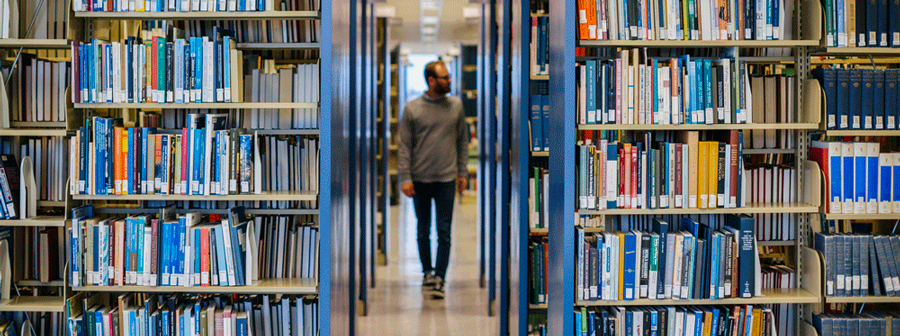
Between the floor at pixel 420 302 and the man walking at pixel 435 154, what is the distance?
22 cm

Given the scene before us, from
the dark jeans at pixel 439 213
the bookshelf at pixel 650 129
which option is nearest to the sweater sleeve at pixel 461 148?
the dark jeans at pixel 439 213

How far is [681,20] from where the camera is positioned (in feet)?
9.15

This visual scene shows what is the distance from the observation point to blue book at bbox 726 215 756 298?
2.78 m

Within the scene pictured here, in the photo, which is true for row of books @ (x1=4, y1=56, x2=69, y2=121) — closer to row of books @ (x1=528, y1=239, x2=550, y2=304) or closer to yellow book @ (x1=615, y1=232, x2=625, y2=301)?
row of books @ (x1=528, y1=239, x2=550, y2=304)

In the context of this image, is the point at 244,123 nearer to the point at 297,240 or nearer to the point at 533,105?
the point at 297,240

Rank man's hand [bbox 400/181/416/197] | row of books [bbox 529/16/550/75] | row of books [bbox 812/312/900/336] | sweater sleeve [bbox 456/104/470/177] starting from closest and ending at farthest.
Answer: row of books [bbox 812/312/900/336]
row of books [bbox 529/16/550/75]
man's hand [bbox 400/181/416/197]
sweater sleeve [bbox 456/104/470/177]

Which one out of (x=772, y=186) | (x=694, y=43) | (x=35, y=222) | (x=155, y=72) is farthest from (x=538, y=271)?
(x=35, y=222)

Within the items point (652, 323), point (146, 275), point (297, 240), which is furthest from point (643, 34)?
point (146, 275)

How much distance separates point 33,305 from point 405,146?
2.38 meters

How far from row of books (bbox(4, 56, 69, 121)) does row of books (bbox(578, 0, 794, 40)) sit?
2.14 m

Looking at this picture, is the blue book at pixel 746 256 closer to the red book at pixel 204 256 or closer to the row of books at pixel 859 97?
the row of books at pixel 859 97

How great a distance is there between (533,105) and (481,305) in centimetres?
194

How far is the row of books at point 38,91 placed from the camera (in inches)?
116

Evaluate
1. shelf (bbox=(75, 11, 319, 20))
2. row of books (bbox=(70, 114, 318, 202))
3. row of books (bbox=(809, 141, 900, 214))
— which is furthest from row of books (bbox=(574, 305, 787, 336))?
shelf (bbox=(75, 11, 319, 20))
